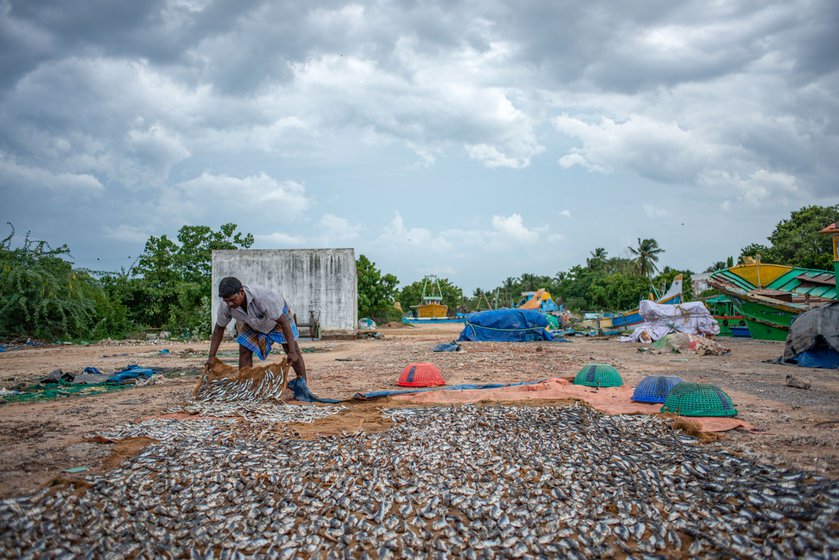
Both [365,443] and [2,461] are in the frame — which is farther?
[365,443]

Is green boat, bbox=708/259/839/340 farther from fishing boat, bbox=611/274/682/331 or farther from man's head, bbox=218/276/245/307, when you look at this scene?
man's head, bbox=218/276/245/307

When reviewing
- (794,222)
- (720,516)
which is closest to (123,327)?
(720,516)

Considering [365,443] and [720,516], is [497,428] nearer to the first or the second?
[365,443]

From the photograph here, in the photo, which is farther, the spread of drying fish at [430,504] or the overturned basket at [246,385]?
the overturned basket at [246,385]

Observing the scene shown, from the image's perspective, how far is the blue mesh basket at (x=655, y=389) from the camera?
669 cm

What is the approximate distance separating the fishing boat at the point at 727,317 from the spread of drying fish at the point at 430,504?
19.9m

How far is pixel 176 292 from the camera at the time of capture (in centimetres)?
2747

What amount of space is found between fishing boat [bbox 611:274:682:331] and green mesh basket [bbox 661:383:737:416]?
1911 cm

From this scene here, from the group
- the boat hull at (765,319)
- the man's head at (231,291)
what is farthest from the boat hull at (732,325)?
the man's head at (231,291)

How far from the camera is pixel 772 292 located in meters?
17.9

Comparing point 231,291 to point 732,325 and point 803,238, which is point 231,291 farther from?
point 803,238

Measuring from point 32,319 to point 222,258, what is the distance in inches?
305

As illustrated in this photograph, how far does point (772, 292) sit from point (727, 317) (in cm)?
478

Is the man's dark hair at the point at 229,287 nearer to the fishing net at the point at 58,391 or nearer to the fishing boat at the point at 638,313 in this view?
the fishing net at the point at 58,391
